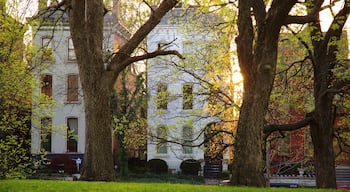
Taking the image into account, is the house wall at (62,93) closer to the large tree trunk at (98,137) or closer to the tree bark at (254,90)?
the large tree trunk at (98,137)

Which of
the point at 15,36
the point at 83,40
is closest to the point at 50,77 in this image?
the point at 15,36

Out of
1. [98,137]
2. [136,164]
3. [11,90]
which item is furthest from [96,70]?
[136,164]

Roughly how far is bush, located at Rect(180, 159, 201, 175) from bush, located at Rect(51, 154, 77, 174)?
6.77 meters

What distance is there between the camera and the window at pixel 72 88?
34.7 meters

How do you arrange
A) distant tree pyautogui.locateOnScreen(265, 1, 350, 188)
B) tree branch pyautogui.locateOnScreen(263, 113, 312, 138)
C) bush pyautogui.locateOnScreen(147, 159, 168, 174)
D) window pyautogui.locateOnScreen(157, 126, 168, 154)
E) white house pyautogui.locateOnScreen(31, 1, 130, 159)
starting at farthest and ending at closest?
white house pyautogui.locateOnScreen(31, 1, 130, 159) → bush pyautogui.locateOnScreen(147, 159, 168, 174) → window pyautogui.locateOnScreen(157, 126, 168, 154) → tree branch pyautogui.locateOnScreen(263, 113, 312, 138) → distant tree pyautogui.locateOnScreen(265, 1, 350, 188)

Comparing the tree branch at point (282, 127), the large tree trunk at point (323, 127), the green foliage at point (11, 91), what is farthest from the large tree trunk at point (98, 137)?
the green foliage at point (11, 91)

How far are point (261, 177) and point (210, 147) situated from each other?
9.46 m

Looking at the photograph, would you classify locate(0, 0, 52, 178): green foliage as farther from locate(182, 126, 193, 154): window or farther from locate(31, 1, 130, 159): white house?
locate(31, 1, 130, 159): white house

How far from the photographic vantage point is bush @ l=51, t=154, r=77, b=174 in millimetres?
31297

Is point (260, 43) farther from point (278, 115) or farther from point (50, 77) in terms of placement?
point (50, 77)

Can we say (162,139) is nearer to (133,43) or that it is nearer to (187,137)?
(133,43)

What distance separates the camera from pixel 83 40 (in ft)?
40.3

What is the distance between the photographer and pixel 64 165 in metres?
31.3

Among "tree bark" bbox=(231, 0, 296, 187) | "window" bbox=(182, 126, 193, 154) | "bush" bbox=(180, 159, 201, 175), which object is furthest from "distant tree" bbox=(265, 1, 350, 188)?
"bush" bbox=(180, 159, 201, 175)
